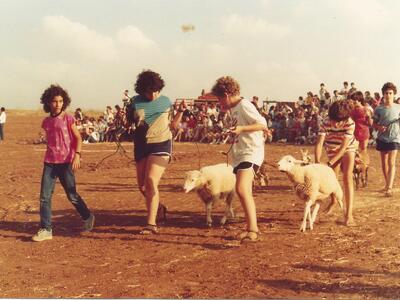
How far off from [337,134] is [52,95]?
161 inches

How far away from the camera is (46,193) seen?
7.61 meters

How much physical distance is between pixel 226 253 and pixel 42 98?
134 inches

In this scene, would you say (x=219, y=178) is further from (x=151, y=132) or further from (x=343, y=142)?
(x=343, y=142)

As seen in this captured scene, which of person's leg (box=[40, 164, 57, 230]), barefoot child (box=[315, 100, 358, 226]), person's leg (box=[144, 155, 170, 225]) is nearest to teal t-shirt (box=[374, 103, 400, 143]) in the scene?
barefoot child (box=[315, 100, 358, 226])

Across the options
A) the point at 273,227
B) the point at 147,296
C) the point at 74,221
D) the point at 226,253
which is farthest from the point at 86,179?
the point at 147,296

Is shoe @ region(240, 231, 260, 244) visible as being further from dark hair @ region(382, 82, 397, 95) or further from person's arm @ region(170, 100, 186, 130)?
dark hair @ region(382, 82, 397, 95)

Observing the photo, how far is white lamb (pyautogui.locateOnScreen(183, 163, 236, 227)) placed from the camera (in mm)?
8266

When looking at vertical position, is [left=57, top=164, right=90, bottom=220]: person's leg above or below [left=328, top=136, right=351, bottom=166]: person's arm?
below

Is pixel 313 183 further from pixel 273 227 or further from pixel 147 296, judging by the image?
pixel 147 296

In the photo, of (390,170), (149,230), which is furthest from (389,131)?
(149,230)

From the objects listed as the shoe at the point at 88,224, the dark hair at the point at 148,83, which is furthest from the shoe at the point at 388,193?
the shoe at the point at 88,224

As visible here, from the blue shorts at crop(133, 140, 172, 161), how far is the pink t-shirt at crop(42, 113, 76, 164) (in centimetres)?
92

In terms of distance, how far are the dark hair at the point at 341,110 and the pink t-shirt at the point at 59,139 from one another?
3759 millimetres

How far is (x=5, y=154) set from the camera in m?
23.5
